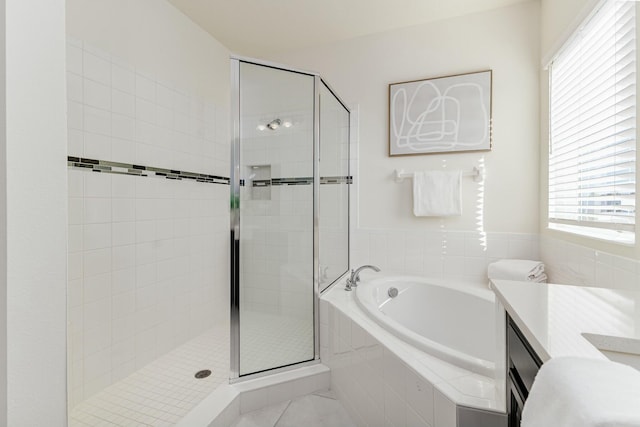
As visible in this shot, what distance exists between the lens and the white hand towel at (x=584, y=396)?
1.12 ft

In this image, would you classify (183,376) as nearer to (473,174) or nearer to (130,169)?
(130,169)

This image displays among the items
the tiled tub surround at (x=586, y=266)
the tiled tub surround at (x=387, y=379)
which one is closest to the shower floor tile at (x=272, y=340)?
the tiled tub surround at (x=387, y=379)

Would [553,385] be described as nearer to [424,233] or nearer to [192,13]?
[424,233]

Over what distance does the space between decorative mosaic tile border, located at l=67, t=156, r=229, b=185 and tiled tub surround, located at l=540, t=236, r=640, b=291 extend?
8.25ft

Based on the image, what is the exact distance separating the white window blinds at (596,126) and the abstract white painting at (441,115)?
425 mm

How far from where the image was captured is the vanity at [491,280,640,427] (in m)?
0.60

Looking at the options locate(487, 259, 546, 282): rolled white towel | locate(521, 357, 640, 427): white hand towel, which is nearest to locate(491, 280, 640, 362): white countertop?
locate(521, 357, 640, 427): white hand towel

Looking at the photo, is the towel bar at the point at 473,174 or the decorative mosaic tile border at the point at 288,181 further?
the towel bar at the point at 473,174

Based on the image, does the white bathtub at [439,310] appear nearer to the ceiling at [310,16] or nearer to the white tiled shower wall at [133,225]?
the white tiled shower wall at [133,225]

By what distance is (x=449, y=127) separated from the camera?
7.84 feet

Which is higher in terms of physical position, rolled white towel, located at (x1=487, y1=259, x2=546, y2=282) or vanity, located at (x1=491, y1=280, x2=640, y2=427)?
vanity, located at (x1=491, y1=280, x2=640, y2=427)

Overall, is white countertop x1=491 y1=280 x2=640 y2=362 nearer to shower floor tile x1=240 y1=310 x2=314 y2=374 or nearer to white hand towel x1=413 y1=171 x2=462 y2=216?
shower floor tile x1=240 y1=310 x2=314 y2=374

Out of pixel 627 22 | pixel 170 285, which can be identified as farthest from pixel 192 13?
pixel 627 22

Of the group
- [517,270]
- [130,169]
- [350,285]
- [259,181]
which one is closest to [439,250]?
[517,270]
